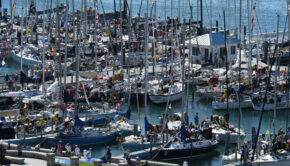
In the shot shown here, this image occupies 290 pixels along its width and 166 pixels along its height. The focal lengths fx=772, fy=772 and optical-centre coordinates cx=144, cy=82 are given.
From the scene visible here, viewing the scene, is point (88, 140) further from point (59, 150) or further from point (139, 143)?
point (59, 150)

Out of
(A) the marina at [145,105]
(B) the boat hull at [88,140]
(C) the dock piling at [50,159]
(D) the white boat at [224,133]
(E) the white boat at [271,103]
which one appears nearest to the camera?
(C) the dock piling at [50,159]

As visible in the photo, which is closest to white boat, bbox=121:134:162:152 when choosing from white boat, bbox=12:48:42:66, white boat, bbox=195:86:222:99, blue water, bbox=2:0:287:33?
white boat, bbox=195:86:222:99

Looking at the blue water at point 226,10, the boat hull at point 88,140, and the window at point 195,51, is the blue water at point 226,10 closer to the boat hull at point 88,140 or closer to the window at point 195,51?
the window at point 195,51

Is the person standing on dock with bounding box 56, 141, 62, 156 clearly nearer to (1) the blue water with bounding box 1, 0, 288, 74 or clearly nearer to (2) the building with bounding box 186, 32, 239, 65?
(2) the building with bounding box 186, 32, 239, 65

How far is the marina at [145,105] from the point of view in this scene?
198ft

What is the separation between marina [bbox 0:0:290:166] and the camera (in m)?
60.2

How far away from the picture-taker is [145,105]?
2559 inches

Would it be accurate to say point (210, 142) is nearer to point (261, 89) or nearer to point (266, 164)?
point (266, 164)

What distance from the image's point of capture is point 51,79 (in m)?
89.7

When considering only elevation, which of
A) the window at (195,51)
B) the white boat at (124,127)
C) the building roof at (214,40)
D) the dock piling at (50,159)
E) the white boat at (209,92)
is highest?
the building roof at (214,40)

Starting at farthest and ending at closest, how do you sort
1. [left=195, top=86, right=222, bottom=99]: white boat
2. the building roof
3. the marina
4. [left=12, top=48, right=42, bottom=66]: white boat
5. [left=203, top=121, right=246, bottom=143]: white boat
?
1. [left=12, top=48, right=42, bottom=66]: white boat
2. the building roof
3. [left=195, top=86, right=222, bottom=99]: white boat
4. [left=203, top=121, right=246, bottom=143]: white boat
5. the marina

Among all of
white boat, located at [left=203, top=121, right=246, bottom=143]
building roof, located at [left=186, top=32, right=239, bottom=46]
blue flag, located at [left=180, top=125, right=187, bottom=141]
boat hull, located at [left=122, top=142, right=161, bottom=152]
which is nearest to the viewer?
blue flag, located at [left=180, top=125, right=187, bottom=141]

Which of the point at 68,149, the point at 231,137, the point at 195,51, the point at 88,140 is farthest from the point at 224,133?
the point at 195,51

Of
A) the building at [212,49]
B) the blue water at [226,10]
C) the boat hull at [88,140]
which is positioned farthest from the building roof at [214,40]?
the blue water at [226,10]
